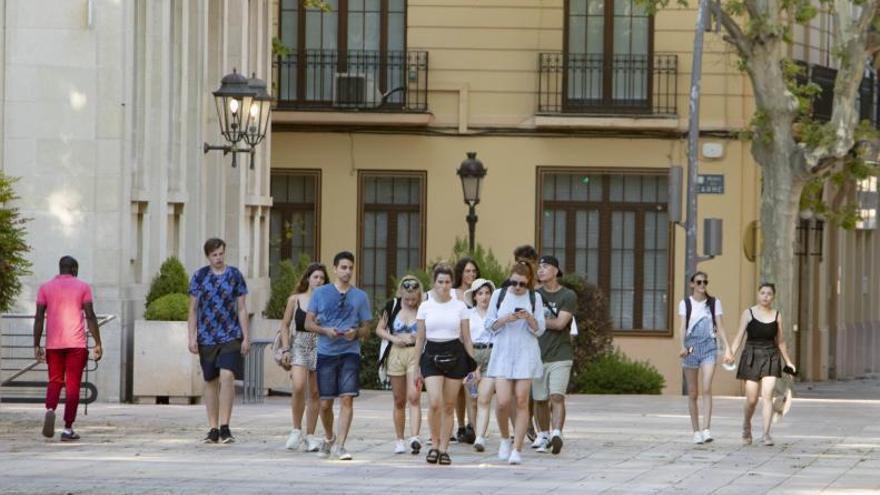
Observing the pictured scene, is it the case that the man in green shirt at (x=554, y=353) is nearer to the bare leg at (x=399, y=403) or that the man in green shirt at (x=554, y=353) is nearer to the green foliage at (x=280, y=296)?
the bare leg at (x=399, y=403)

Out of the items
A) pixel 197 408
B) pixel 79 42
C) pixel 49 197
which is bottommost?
pixel 197 408

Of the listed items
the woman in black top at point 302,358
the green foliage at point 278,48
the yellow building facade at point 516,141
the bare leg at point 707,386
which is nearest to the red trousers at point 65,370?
the woman in black top at point 302,358

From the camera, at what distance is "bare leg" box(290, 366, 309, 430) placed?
1972 centimetres

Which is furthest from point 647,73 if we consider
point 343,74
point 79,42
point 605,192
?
point 79,42

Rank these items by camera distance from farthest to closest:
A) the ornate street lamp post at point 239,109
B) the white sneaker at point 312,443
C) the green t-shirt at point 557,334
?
the ornate street lamp post at point 239,109 < the green t-shirt at point 557,334 < the white sneaker at point 312,443

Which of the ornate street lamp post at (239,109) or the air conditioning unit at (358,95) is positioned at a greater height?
the air conditioning unit at (358,95)

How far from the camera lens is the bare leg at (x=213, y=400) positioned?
1991 centimetres

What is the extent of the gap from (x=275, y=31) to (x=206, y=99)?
8.97m

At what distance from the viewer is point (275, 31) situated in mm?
38719

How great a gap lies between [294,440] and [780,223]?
14.0m

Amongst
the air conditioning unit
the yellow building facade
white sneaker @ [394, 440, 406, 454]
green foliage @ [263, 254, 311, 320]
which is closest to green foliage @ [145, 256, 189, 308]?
green foliage @ [263, 254, 311, 320]

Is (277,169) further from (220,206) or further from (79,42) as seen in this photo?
(79,42)

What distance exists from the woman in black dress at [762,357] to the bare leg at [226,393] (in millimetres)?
4781

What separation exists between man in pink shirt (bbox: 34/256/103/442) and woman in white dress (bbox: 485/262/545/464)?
11.9ft
